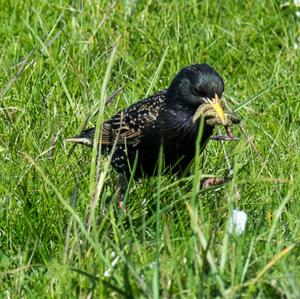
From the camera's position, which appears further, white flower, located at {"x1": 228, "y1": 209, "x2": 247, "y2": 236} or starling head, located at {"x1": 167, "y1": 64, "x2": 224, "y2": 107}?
starling head, located at {"x1": 167, "y1": 64, "x2": 224, "y2": 107}

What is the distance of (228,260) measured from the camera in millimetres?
3830

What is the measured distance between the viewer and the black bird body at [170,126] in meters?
5.48

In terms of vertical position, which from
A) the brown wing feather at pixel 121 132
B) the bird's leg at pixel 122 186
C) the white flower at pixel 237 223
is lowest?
the bird's leg at pixel 122 186

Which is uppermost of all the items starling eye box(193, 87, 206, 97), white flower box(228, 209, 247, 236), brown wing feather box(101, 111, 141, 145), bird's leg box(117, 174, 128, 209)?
starling eye box(193, 87, 206, 97)

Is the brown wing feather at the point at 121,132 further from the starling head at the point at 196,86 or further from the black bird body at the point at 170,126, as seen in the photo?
the starling head at the point at 196,86

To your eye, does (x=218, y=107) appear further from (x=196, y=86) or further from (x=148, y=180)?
(x=148, y=180)

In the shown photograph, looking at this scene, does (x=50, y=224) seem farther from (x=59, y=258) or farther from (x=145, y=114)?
(x=145, y=114)

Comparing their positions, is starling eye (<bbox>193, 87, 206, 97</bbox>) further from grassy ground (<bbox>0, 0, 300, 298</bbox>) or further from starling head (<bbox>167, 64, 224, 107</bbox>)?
grassy ground (<bbox>0, 0, 300, 298</bbox>)

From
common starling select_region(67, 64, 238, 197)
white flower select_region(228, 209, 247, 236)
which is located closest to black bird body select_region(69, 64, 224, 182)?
common starling select_region(67, 64, 238, 197)

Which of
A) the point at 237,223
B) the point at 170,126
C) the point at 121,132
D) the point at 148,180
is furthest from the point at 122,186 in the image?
the point at 237,223

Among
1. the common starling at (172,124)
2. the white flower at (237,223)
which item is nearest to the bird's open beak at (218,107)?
the common starling at (172,124)

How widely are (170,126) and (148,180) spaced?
407 mm

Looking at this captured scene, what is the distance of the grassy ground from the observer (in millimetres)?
3797

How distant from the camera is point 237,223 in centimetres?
403
